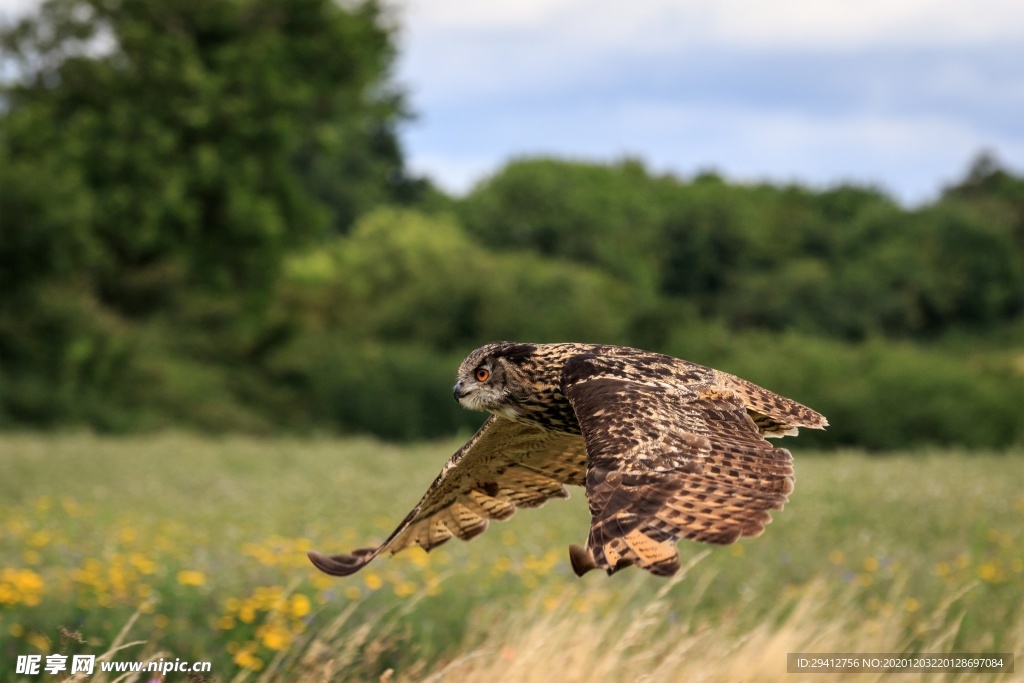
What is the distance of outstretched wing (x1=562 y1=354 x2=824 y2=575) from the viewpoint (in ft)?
9.70

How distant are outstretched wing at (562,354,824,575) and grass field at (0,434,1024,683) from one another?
98 centimetres

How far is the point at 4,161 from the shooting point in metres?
24.0

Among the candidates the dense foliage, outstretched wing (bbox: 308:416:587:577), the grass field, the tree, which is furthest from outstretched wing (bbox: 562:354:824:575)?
the tree

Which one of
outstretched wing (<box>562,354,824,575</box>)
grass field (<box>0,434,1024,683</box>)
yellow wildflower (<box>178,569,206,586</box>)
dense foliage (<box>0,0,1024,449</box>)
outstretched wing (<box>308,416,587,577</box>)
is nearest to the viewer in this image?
outstretched wing (<box>562,354,824,575</box>)

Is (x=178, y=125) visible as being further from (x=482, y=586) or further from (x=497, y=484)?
(x=497, y=484)

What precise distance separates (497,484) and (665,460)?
1439 millimetres

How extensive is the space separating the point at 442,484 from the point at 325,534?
212 inches

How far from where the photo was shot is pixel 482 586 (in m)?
6.86

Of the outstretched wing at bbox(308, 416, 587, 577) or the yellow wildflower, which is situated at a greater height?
the outstretched wing at bbox(308, 416, 587, 577)

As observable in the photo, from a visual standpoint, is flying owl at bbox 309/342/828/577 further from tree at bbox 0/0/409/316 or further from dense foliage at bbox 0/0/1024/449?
tree at bbox 0/0/409/316

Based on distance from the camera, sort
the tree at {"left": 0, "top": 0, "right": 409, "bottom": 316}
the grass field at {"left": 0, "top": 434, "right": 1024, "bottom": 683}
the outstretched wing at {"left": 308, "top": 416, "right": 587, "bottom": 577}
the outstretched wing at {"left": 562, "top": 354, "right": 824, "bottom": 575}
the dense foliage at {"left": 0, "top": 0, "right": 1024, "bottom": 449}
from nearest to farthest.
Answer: the outstretched wing at {"left": 562, "top": 354, "right": 824, "bottom": 575}, the outstretched wing at {"left": 308, "top": 416, "right": 587, "bottom": 577}, the grass field at {"left": 0, "top": 434, "right": 1024, "bottom": 683}, the dense foliage at {"left": 0, "top": 0, "right": 1024, "bottom": 449}, the tree at {"left": 0, "top": 0, "right": 409, "bottom": 316}

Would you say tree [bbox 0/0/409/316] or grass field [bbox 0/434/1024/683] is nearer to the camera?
grass field [bbox 0/434/1024/683]

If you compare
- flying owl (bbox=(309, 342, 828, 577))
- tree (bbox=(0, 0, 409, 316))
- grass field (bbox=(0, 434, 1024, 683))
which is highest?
tree (bbox=(0, 0, 409, 316))

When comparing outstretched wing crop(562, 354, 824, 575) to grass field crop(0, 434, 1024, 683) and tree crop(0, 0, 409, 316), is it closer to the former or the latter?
grass field crop(0, 434, 1024, 683)
